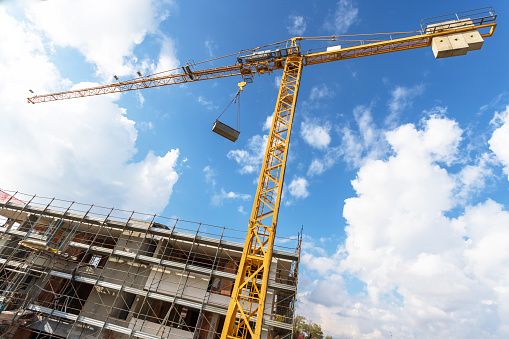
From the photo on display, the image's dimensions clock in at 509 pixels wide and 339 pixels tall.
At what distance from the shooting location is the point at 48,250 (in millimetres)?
16594

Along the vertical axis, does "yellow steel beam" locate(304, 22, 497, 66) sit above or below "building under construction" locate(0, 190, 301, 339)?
above

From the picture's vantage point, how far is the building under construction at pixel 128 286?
15.0 metres

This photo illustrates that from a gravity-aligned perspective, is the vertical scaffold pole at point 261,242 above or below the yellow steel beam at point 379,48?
below

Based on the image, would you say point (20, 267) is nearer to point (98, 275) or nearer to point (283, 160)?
point (98, 275)

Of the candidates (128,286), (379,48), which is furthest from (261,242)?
(379,48)

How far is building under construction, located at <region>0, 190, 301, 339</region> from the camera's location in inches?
591

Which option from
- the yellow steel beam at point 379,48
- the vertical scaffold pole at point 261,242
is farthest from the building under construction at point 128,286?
the yellow steel beam at point 379,48

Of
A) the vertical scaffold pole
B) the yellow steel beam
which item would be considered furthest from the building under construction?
the yellow steel beam

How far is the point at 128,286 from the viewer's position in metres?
16.1

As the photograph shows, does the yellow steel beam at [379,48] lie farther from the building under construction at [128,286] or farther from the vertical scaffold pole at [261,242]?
Result: the building under construction at [128,286]

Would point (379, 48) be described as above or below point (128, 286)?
above

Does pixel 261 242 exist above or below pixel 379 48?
below

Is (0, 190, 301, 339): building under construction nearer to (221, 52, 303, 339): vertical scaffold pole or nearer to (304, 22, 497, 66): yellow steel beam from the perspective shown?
(221, 52, 303, 339): vertical scaffold pole

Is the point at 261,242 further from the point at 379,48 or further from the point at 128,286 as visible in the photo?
the point at 379,48
